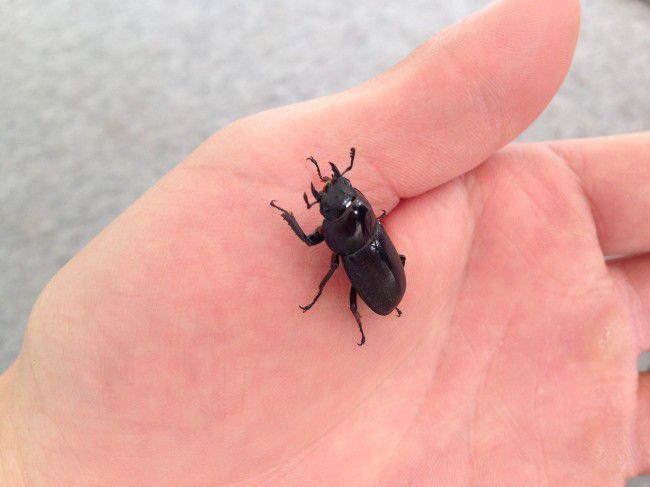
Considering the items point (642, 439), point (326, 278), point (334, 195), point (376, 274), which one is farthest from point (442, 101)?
point (642, 439)

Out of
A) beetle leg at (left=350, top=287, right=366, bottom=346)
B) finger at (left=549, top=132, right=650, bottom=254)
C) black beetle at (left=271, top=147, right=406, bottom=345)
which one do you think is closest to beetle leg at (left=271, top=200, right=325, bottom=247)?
black beetle at (left=271, top=147, right=406, bottom=345)

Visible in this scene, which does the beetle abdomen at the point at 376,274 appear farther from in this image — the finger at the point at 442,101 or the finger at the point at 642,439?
the finger at the point at 642,439

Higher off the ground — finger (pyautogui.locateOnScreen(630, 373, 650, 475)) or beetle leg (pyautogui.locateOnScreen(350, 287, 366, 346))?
beetle leg (pyautogui.locateOnScreen(350, 287, 366, 346))

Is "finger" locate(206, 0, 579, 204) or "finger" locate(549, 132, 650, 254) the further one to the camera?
"finger" locate(549, 132, 650, 254)

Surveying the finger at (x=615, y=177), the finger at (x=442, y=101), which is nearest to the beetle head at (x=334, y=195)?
the finger at (x=442, y=101)

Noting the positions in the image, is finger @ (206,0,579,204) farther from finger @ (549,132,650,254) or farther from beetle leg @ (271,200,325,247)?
finger @ (549,132,650,254)

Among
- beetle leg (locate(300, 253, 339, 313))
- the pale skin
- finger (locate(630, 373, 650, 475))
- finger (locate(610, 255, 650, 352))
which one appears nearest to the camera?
the pale skin
